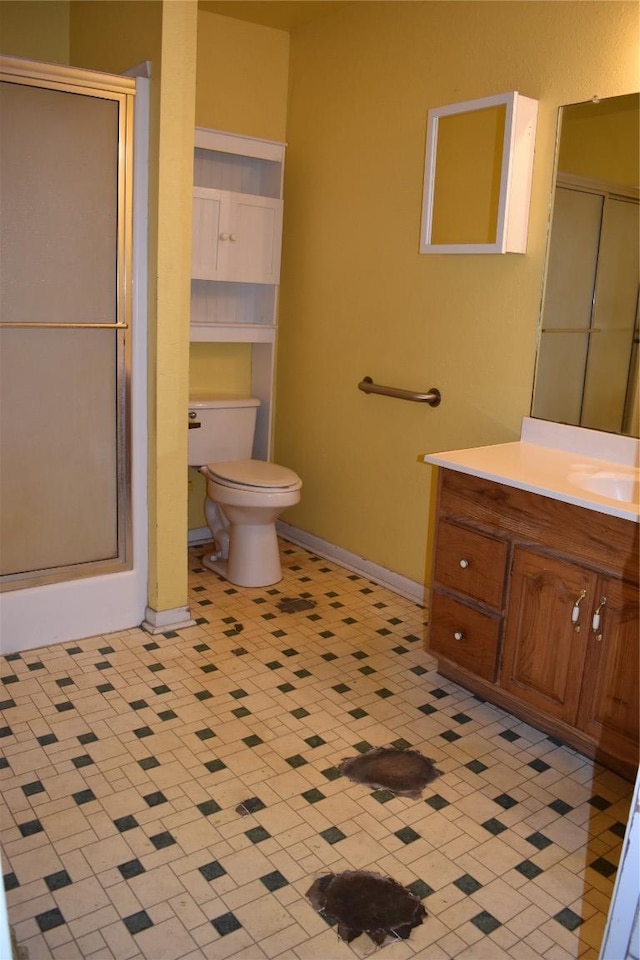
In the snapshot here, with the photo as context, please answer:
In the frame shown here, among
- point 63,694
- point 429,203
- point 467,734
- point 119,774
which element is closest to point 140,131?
point 429,203

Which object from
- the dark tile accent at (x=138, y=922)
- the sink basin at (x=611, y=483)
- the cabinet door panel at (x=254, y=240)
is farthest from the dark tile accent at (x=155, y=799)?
the cabinet door panel at (x=254, y=240)

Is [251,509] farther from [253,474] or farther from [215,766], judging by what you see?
[215,766]

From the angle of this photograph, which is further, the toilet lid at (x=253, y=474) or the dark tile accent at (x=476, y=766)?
the toilet lid at (x=253, y=474)

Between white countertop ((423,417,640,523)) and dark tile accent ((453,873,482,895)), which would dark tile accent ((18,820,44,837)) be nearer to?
dark tile accent ((453,873,482,895))

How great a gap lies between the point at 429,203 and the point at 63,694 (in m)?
2.18

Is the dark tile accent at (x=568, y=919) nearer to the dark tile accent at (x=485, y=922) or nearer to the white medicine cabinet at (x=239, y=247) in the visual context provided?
the dark tile accent at (x=485, y=922)

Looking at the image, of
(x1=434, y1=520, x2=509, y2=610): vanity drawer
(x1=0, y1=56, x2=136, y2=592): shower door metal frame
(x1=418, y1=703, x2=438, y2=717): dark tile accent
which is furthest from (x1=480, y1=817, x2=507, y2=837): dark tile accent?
(x1=0, y1=56, x2=136, y2=592): shower door metal frame

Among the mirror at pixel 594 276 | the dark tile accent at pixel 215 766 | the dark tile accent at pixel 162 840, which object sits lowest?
the dark tile accent at pixel 162 840

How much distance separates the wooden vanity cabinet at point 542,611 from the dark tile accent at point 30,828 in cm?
135

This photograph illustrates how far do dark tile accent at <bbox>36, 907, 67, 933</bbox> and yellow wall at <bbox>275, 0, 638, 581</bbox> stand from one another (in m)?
2.06

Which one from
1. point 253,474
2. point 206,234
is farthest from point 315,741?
point 206,234

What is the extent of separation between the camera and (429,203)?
3076 mm

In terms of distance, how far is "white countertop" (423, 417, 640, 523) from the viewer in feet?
7.40

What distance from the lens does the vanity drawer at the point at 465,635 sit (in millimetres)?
2545
